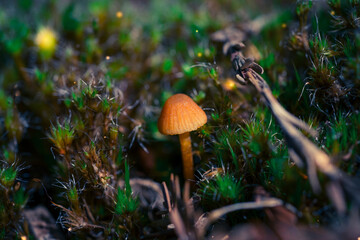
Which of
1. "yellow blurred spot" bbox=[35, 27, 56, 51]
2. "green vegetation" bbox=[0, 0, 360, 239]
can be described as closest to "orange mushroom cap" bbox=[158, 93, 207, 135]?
"green vegetation" bbox=[0, 0, 360, 239]

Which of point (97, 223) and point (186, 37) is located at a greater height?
point (186, 37)

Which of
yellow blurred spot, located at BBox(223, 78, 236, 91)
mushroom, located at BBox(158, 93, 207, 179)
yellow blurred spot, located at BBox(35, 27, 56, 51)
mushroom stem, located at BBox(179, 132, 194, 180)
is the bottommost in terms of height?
mushroom stem, located at BBox(179, 132, 194, 180)

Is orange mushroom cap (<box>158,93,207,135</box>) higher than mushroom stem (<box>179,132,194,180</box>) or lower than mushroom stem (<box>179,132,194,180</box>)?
higher

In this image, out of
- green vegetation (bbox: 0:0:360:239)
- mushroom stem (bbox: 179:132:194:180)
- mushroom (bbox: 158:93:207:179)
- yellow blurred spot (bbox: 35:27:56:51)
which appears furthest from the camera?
yellow blurred spot (bbox: 35:27:56:51)

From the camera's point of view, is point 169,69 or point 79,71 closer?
point 79,71

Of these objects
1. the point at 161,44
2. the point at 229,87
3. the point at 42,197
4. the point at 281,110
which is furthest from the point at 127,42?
the point at 281,110

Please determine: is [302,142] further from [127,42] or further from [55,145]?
[127,42]

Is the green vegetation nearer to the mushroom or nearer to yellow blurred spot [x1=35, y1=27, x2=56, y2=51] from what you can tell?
yellow blurred spot [x1=35, y1=27, x2=56, y2=51]

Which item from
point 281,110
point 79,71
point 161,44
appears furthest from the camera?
point 161,44

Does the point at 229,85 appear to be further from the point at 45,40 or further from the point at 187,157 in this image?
the point at 45,40
